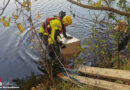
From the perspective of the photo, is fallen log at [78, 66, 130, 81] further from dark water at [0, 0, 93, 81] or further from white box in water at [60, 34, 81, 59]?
dark water at [0, 0, 93, 81]

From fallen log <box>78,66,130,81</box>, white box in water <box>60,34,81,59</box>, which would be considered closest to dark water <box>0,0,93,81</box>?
white box in water <box>60,34,81,59</box>

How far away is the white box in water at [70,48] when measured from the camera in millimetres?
4750

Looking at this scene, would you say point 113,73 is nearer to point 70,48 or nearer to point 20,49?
point 70,48

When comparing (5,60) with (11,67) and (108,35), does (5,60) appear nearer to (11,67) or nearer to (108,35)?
(11,67)

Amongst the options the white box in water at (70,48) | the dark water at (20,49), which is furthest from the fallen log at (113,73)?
the dark water at (20,49)

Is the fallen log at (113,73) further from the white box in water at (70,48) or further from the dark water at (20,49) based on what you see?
the dark water at (20,49)

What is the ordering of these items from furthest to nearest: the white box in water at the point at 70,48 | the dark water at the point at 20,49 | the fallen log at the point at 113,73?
the dark water at the point at 20,49
the white box in water at the point at 70,48
the fallen log at the point at 113,73

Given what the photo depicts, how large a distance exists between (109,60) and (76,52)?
1.34 m

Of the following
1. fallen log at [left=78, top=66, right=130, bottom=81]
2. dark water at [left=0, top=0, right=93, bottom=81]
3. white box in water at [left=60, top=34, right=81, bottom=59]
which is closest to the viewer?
fallen log at [left=78, top=66, right=130, bottom=81]

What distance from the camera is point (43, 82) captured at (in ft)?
13.7

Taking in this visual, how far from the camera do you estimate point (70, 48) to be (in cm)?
484

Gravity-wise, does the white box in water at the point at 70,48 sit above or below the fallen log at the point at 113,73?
above

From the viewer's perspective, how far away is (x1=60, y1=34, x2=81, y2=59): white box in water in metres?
4.75

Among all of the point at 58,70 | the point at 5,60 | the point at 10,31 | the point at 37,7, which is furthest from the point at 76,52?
the point at 37,7
